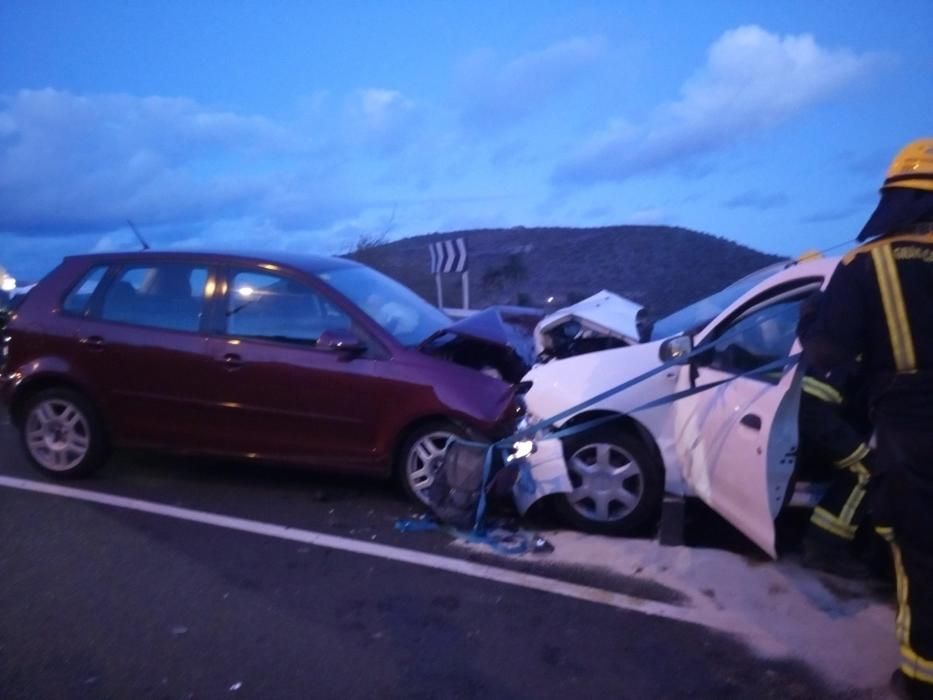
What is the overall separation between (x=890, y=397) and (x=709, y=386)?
1.92 meters

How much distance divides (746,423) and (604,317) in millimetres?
2118

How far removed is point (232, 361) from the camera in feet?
22.7

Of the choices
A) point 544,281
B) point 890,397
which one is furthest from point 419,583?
point 544,281

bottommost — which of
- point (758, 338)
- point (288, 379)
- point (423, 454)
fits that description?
point (423, 454)

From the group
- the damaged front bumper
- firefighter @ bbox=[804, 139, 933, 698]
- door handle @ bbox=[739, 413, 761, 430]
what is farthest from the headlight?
firefighter @ bbox=[804, 139, 933, 698]

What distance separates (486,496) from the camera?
20.6 ft

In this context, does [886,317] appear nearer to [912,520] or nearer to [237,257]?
[912,520]

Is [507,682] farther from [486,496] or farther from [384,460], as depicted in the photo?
[384,460]

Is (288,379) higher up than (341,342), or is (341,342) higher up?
(341,342)

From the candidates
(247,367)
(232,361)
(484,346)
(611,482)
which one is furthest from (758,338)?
(232,361)

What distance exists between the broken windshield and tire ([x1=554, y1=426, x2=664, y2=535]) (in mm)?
1298

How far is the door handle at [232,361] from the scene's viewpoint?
6908mm

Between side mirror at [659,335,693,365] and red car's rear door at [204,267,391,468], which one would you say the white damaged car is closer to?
side mirror at [659,335,693,365]

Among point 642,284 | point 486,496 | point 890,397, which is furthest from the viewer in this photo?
point 642,284
